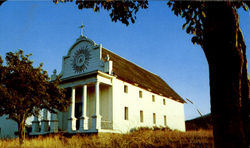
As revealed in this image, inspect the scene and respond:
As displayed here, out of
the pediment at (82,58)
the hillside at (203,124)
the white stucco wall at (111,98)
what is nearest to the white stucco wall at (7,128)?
the white stucco wall at (111,98)

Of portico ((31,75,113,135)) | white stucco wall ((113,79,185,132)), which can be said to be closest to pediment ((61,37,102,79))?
portico ((31,75,113,135))

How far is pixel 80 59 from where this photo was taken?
82.8 feet

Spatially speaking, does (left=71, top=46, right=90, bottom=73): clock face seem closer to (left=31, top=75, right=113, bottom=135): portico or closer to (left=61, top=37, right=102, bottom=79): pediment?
(left=61, top=37, right=102, bottom=79): pediment

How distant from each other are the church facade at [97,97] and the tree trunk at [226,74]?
1674 cm

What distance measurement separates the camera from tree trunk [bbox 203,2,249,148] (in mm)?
3775

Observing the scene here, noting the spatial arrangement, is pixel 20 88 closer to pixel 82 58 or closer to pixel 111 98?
pixel 111 98

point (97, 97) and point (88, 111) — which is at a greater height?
point (97, 97)

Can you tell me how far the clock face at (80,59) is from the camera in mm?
24669

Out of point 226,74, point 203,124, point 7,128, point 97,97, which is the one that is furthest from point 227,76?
point 7,128

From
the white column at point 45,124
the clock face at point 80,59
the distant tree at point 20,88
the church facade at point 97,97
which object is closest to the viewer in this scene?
the distant tree at point 20,88

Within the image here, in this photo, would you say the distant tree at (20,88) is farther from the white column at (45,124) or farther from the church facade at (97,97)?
the white column at (45,124)

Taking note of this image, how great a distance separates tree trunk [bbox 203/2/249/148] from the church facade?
1674 centimetres

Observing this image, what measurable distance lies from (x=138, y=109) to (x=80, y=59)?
8.85 m

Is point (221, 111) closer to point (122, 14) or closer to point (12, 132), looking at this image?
point (122, 14)
